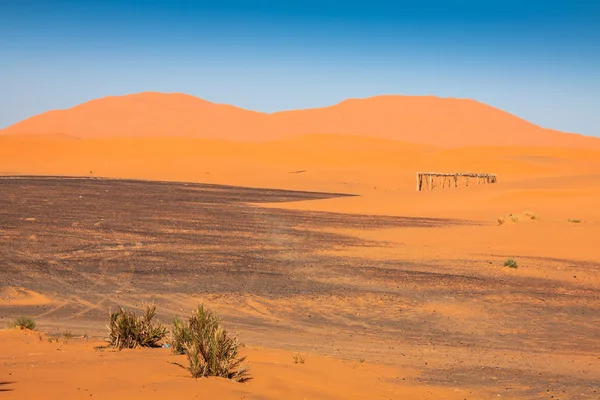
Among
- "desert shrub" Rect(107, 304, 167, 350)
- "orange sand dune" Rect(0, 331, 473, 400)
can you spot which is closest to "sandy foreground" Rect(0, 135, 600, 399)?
"orange sand dune" Rect(0, 331, 473, 400)

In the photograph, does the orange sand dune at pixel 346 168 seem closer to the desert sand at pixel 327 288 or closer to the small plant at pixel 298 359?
the desert sand at pixel 327 288

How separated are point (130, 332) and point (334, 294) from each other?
8089 mm

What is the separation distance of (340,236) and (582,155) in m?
114

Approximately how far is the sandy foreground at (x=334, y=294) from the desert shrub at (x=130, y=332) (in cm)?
35

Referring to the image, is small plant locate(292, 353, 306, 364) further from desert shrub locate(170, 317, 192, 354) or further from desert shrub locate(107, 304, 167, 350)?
desert shrub locate(107, 304, 167, 350)

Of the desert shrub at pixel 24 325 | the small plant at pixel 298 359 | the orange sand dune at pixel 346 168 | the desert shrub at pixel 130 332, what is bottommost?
the small plant at pixel 298 359

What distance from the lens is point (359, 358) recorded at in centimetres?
1209

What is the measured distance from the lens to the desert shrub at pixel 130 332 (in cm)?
1044

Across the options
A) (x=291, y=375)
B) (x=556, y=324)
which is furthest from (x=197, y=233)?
(x=291, y=375)

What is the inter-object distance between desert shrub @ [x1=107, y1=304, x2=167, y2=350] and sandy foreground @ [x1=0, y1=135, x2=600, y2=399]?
35cm

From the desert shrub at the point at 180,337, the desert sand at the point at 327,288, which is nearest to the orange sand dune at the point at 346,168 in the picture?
the desert sand at the point at 327,288

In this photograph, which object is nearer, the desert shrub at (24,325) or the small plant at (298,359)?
the small plant at (298,359)

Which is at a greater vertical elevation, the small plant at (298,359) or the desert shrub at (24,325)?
the desert shrub at (24,325)

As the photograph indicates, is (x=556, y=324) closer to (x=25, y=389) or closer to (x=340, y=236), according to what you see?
(x=25, y=389)
